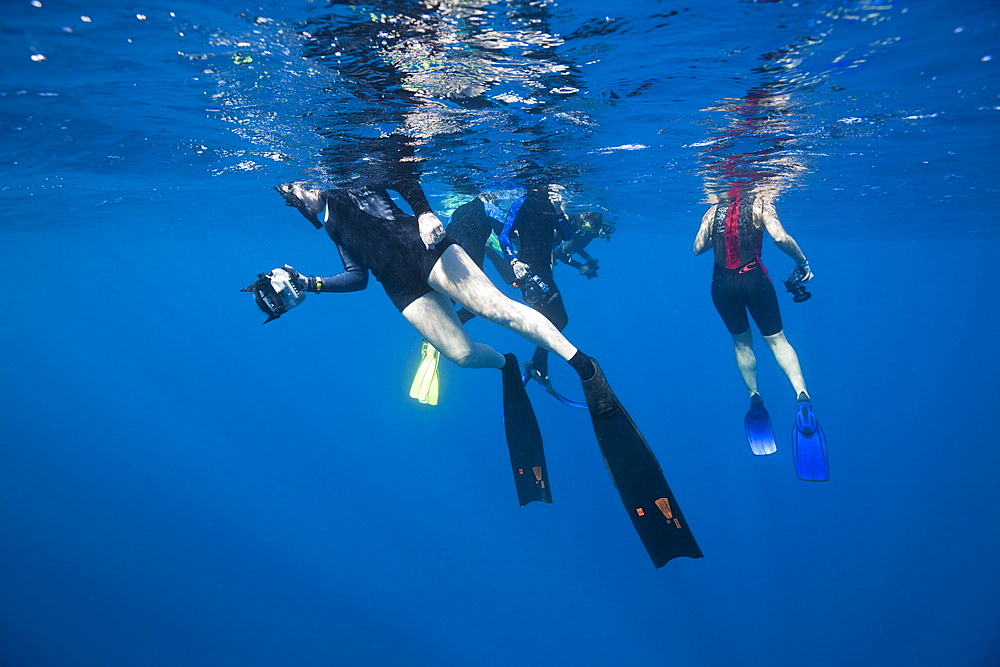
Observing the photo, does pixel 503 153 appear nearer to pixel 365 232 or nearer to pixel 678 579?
pixel 365 232

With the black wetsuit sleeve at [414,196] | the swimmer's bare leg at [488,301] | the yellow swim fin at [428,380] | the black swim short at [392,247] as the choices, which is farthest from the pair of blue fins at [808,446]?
the black wetsuit sleeve at [414,196]

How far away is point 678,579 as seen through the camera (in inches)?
680

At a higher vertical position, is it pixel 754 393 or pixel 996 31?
pixel 996 31

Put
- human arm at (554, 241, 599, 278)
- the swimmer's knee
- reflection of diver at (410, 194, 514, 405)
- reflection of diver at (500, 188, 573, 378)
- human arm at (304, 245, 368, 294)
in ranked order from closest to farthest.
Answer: human arm at (304, 245, 368, 294), the swimmer's knee, reflection of diver at (500, 188, 573, 378), reflection of diver at (410, 194, 514, 405), human arm at (554, 241, 599, 278)

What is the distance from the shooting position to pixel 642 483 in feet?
15.1

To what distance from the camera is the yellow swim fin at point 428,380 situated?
303 inches

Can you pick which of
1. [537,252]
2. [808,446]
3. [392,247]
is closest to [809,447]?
[808,446]

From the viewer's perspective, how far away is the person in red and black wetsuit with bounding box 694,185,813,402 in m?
7.54

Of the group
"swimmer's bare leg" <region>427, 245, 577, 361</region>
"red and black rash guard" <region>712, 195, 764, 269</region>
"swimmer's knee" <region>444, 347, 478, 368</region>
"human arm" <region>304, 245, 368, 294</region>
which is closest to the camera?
"swimmer's bare leg" <region>427, 245, 577, 361</region>

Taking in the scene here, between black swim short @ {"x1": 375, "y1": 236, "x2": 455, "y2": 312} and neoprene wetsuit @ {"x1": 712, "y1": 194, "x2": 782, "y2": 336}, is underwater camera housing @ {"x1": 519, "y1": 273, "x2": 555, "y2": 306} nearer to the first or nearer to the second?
black swim short @ {"x1": 375, "y1": 236, "x2": 455, "y2": 312}

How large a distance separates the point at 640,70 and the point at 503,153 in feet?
12.1

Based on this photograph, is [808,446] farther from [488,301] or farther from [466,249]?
[466,249]

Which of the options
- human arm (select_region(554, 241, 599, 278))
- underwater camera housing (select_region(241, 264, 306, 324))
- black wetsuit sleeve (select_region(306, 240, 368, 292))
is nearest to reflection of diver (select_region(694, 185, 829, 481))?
human arm (select_region(554, 241, 599, 278))

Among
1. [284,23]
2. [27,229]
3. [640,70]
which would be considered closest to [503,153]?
[640,70]
